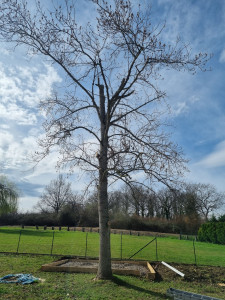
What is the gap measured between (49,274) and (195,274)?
6113 mm

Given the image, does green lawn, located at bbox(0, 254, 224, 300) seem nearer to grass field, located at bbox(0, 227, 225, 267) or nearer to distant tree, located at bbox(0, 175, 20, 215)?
grass field, located at bbox(0, 227, 225, 267)

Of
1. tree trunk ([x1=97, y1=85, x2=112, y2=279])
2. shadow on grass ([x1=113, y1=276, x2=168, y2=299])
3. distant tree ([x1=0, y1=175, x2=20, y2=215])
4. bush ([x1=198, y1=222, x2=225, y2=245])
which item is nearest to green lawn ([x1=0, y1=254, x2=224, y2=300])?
shadow on grass ([x1=113, y1=276, x2=168, y2=299])

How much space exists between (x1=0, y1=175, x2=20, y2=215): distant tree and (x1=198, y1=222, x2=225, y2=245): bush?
30655mm

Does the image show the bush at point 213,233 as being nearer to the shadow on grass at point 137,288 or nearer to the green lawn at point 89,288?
the green lawn at point 89,288

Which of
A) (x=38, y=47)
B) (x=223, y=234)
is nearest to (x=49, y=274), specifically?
(x=38, y=47)

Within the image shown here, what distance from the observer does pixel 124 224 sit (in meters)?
44.8

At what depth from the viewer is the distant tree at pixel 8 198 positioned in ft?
137

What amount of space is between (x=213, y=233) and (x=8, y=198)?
3270 cm

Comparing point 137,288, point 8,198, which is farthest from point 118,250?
point 8,198

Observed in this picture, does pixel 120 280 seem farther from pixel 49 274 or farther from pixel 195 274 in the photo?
pixel 195 274

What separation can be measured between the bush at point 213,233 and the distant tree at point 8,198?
30655 mm

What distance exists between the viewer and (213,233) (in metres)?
36.1

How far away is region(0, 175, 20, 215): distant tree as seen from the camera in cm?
4172

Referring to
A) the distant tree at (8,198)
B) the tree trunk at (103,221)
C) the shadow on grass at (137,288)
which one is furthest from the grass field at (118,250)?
the distant tree at (8,198)
